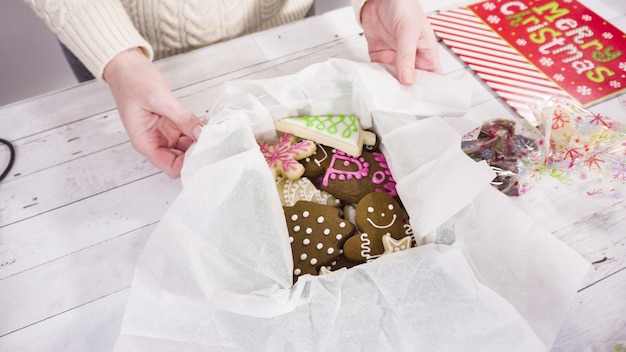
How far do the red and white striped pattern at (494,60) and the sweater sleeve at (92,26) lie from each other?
0.56 metres

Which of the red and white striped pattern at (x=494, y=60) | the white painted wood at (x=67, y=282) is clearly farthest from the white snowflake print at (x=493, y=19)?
the white painted wood at (x=67, y=282)

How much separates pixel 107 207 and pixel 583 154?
69cm

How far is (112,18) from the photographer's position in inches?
28.5

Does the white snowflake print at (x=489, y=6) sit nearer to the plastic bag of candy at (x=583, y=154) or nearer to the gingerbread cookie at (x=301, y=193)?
the plastic bag of candy at (x=583, y=154)

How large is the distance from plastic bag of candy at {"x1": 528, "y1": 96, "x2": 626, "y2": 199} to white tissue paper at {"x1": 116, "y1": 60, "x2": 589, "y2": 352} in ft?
0.61

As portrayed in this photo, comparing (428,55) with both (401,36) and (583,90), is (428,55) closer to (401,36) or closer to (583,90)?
(401,36)

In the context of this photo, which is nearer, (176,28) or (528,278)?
(528,278)

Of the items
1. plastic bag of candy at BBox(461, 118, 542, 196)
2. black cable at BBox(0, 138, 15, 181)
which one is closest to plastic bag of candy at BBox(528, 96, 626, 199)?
plastic bag of candy at BBox(461, 118, 542, 196)

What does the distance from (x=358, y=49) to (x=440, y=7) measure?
0.21 meters

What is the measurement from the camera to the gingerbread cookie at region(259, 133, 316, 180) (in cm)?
68

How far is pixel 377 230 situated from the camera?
614 millimetres

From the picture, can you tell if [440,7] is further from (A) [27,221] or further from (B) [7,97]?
(B) [7,97]

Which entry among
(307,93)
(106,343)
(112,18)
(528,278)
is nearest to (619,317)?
(528,278)

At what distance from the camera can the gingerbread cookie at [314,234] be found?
1.98 feet
